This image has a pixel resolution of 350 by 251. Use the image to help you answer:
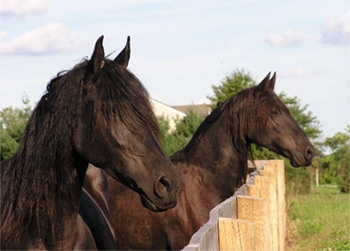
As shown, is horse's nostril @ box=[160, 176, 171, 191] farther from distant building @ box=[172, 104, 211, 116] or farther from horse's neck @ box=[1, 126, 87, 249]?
distant building @ box=[172, 104, 211, 116]

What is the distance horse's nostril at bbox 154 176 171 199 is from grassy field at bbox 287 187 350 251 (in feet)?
20.1

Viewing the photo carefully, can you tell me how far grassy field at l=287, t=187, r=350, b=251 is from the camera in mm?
9903

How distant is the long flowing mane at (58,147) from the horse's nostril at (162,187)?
35 cm

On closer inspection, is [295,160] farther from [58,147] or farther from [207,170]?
[58,147]

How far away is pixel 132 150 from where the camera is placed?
330 centimetres

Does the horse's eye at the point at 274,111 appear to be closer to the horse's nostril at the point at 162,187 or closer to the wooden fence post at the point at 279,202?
the wooden fence post at the point at 279,202

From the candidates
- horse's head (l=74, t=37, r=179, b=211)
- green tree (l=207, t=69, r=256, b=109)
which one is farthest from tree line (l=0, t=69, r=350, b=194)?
horse's head (l=74, t=37, r=179, b=211)

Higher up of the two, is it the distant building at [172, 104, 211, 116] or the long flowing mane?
the distant building at [172, 104, 211, 116]

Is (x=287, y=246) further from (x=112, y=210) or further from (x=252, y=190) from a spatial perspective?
(x=252, y=190)

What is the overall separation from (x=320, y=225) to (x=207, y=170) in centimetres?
616

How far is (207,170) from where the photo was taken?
242 inches

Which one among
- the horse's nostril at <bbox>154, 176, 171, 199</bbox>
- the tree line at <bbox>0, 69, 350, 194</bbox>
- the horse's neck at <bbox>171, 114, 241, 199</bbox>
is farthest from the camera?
the tree line at <bbox>0, 69, 350, 194</bbox>

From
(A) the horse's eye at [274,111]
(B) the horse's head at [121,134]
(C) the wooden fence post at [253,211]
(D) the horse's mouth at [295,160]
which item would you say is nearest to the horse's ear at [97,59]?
(B) the horse's head at [121,134]

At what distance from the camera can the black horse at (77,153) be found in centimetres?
→ 329
